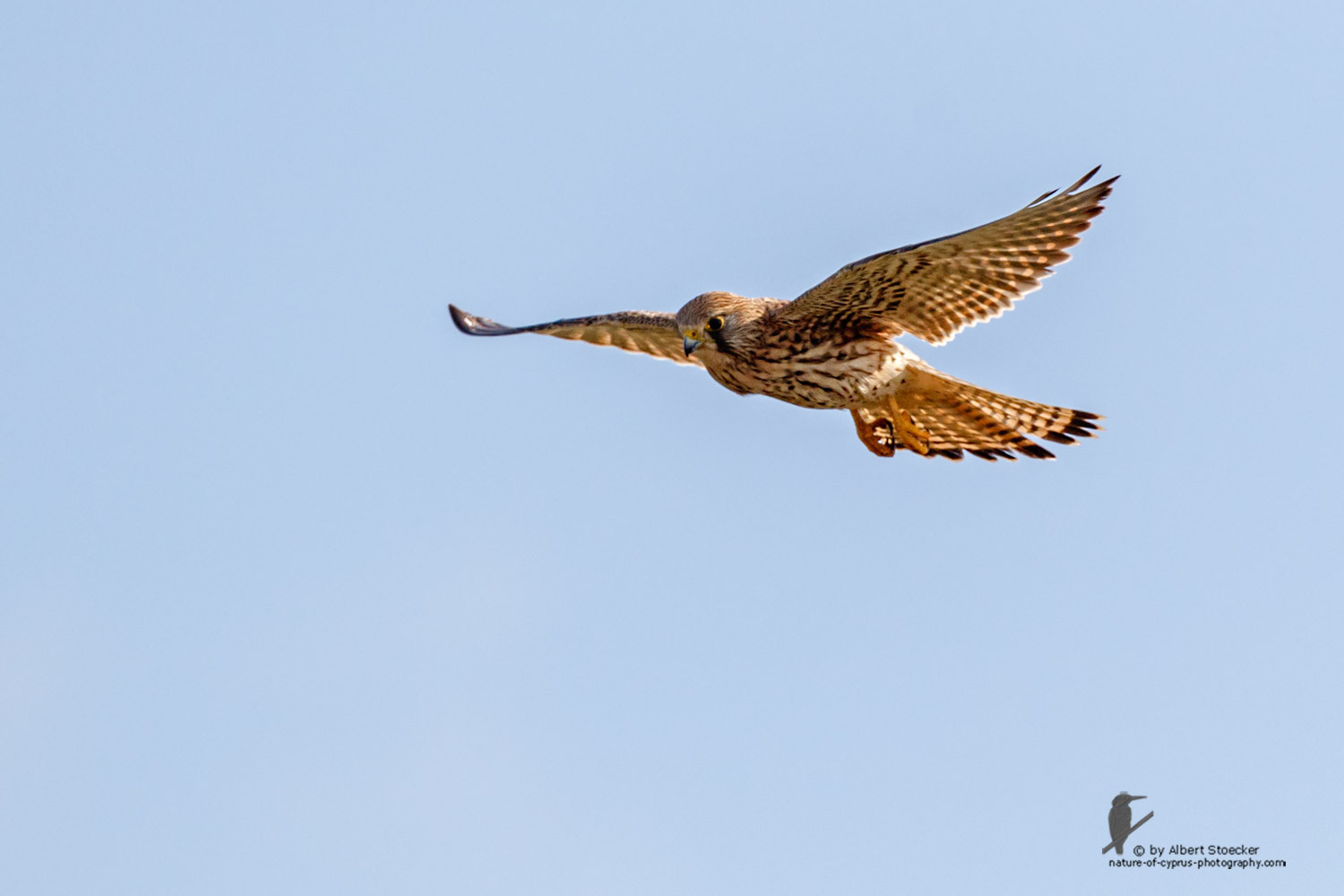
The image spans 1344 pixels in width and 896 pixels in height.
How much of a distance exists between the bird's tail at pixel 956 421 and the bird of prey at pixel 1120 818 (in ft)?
8.52

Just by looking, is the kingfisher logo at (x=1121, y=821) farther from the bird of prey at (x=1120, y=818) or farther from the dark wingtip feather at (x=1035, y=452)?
the dark wingtip feather at (x=1035, y=452)

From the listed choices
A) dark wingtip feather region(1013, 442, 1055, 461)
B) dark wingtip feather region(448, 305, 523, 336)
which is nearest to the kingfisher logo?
dark wingtip feather region(1013, 442, 1055, 461)

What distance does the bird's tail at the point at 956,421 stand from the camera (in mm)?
11414

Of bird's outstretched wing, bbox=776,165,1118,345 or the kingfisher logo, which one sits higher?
bird's outstretched wing, bbox=776,165,1118,345

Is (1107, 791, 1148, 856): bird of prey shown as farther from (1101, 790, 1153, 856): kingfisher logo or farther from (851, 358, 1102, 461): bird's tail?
(851, 358, 1102, 461): bird's tail

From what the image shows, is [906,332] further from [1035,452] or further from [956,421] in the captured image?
[1035,452]

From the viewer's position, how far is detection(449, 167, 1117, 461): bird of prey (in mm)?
10578

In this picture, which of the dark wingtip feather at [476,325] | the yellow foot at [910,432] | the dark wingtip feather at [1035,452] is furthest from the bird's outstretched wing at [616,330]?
the dark wingtip feather at [1035,452]

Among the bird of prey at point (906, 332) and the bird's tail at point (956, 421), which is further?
the bird's tail at point (956, 421)

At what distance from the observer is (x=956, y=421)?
11.7 m

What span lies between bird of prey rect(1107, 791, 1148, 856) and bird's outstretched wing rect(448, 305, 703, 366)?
4307mm

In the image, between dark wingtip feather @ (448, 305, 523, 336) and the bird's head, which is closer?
the bird's head

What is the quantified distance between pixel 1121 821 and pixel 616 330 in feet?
16.4

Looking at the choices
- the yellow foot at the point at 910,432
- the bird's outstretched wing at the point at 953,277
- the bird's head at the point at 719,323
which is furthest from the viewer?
the yellow foot at the point at 910,432
